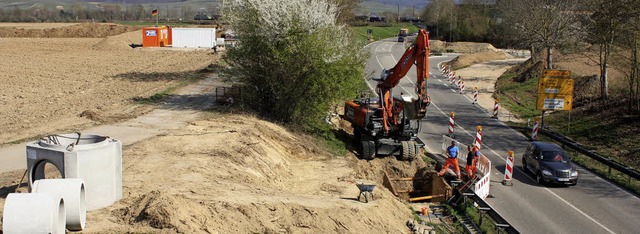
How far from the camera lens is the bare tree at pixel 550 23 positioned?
5094 centimetres

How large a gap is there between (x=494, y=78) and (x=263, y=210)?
46574 millimetres

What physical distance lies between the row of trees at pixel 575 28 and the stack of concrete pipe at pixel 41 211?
29659 millimetres

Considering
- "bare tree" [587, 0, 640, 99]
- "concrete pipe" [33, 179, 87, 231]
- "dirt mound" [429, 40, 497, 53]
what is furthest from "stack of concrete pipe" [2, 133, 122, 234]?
"dirt mound" [429, 40, 497, 53]

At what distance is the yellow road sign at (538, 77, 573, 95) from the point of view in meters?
32.4

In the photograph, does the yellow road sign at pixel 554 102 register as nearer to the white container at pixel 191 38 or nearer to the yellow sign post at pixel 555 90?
the yellow sign post at pixel 555 90

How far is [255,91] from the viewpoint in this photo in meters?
29.6

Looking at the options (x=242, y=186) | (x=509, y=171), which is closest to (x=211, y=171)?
(x=242, y=186)

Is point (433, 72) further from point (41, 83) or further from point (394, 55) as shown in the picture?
point (41, 83)

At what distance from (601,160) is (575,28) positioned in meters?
26.5

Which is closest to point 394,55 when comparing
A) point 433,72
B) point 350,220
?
point 433,72

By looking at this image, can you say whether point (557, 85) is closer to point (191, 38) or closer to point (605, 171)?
point (605, 171)

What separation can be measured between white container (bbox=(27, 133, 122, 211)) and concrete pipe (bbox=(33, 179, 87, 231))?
998mm

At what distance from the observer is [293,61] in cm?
2744

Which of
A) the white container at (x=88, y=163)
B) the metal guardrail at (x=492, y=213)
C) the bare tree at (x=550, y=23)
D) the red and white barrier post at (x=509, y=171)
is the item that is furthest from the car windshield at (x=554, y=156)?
the bare tree at (x=550, y=23)
